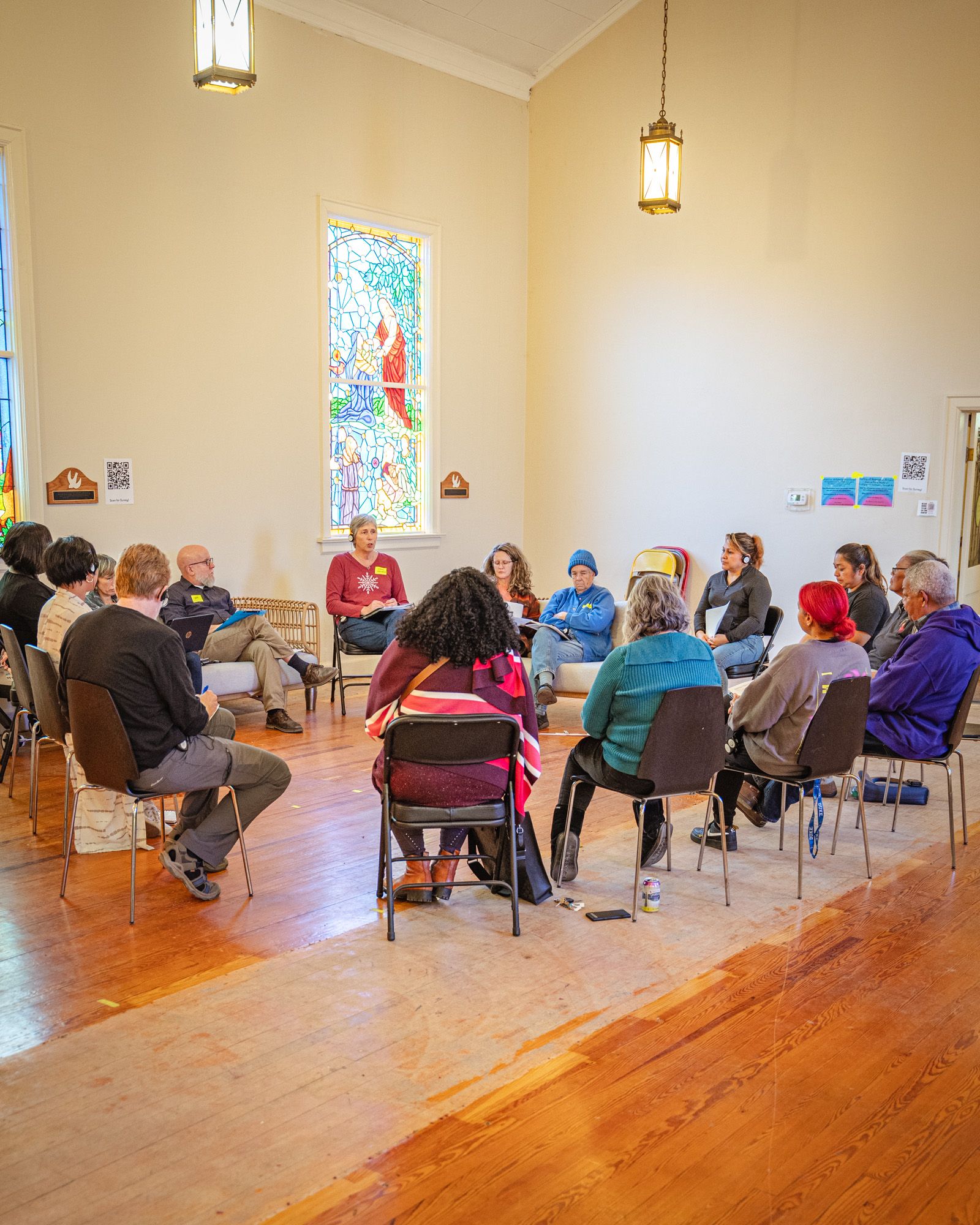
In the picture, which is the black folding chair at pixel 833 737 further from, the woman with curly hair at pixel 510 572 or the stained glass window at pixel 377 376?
the stained glass window at pixel 377 376

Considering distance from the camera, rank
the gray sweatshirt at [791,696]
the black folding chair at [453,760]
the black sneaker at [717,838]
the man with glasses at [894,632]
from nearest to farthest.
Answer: the black folding chair at [453,760], the gray sweatshirt at [791,696], the black sneaker at [717,838], the man with glasses at [894,632]

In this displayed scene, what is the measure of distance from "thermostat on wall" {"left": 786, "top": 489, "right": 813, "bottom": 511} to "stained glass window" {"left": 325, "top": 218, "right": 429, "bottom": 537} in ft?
9.18

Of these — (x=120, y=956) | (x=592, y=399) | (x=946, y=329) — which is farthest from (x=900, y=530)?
(x=120, y=956)

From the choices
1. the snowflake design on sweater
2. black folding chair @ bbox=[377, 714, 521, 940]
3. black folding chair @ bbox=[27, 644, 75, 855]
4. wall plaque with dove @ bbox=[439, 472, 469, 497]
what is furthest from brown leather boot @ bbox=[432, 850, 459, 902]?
wall plaque with dove @ bbox=[439, 472, 469, 497]

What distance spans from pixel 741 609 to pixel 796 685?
2.63 m

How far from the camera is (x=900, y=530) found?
7.46 metres

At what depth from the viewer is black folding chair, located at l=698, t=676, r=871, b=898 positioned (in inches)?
153

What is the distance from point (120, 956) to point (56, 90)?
5168 millimetres

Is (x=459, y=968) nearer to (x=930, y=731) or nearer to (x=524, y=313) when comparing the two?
(x=930, y=731)

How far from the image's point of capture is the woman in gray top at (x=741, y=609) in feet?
21.2

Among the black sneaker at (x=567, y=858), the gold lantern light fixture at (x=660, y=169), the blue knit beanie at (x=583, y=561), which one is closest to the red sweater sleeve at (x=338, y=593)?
the blue knit beanie at (x=583, y=561)

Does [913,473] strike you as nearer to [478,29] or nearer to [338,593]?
[338,593]

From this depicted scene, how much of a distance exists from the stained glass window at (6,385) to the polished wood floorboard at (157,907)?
5.71 feet

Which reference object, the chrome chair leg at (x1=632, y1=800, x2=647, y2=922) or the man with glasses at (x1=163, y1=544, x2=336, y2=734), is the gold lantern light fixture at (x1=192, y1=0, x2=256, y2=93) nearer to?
the man with glasses at (x1=163, y1=544, x2=336, y2=734)
